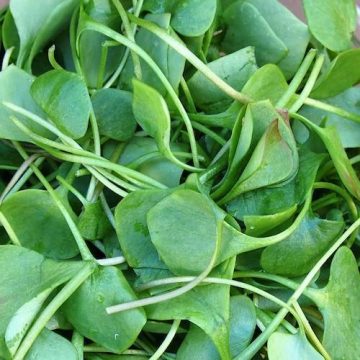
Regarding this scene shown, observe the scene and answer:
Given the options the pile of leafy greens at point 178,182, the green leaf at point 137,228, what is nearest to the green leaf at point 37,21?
the pile of leafy greens at point 178,182

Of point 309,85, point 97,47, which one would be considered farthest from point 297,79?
point 97,47

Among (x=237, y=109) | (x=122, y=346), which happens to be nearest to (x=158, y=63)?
(x=237, y=109)

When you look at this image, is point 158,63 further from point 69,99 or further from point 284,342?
point 284,342

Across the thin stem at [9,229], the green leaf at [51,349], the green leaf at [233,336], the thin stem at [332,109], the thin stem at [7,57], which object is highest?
the thin stem at [7,57]

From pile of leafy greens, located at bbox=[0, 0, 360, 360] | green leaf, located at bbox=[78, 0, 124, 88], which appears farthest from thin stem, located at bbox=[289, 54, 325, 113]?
green leaf, located at bbox=[78, 0, 124, 88]

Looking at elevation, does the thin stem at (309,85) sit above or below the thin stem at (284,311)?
above

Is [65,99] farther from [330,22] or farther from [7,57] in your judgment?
[330,22]

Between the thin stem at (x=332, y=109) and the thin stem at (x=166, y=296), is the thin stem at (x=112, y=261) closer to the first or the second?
the thin stem at (x=166, y=296)
